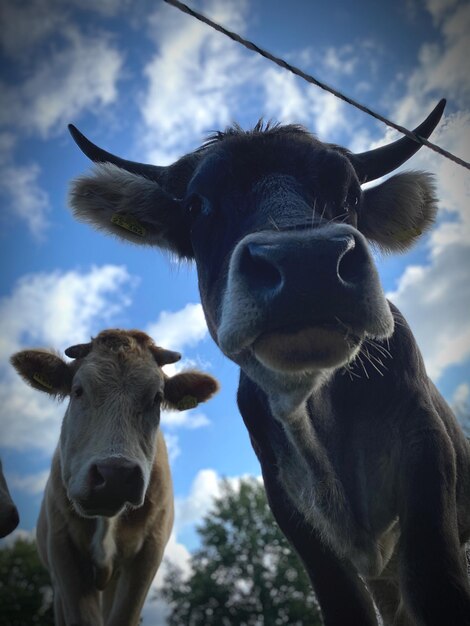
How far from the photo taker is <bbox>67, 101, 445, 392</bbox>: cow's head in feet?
7.76

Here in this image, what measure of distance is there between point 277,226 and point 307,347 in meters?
0.65

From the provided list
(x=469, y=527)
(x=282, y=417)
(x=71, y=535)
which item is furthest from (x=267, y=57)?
(x=71, y=535)

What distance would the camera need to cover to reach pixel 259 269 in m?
2.56

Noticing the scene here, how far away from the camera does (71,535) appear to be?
5.14 m

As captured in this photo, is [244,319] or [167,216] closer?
[244,319]

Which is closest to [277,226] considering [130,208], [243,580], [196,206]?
[196,206]

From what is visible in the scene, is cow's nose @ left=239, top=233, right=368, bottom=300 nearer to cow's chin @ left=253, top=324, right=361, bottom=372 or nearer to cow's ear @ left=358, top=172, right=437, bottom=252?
cow's chin @ left=253, top=324, right=361, bottom=372

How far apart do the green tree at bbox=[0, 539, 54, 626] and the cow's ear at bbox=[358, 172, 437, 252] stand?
32.0 m

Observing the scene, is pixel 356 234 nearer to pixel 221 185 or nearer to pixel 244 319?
pixel 244 319

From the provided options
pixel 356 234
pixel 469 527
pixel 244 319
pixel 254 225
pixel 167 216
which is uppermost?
pixel 167 216

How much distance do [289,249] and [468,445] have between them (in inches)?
103

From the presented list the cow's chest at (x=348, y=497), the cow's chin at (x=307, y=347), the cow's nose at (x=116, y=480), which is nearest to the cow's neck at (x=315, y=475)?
the cow's chest at (x=348, y=497)

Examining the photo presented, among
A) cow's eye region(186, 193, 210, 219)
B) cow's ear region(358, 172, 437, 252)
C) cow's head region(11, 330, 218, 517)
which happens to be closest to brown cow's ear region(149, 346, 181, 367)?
cow's head region(11, 330, 218, 517)

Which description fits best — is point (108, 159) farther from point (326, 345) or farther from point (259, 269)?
point (326, 345)
